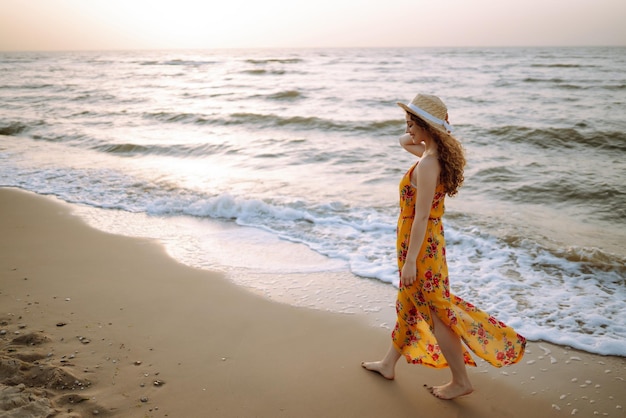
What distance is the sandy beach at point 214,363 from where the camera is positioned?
9.61 feet

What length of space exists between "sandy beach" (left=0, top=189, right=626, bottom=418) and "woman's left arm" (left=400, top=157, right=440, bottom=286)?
1010 mm

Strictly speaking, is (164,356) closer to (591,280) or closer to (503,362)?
(503,362)

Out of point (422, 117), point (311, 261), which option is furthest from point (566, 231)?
point (422, 117)

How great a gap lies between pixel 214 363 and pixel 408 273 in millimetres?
1556

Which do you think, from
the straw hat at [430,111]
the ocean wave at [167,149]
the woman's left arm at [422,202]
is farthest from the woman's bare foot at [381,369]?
the ocean wave at [167,149]

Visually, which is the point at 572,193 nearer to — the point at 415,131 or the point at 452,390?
the point at 452,390

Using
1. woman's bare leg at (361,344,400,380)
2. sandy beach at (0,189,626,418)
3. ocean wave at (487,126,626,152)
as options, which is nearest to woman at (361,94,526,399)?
woman's bare leg at (361,344,400,380)

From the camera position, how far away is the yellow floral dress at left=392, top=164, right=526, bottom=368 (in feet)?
9.23

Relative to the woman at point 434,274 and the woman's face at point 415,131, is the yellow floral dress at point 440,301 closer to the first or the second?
the woman at point 434,274

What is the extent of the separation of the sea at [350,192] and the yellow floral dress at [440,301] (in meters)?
1.15

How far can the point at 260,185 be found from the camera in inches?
340

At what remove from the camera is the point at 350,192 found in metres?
8.18

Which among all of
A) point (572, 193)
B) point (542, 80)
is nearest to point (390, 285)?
point (572, 193)

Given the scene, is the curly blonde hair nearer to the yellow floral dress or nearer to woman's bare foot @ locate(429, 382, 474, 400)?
the yellow floral dress
